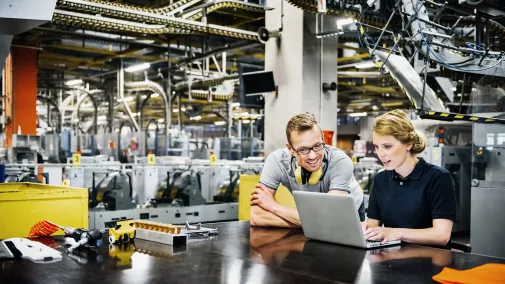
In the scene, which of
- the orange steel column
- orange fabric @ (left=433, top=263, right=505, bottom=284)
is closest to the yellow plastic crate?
orange fabric @ (left=433, top=263, right=505, bottom=284)

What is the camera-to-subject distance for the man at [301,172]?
9.59ft

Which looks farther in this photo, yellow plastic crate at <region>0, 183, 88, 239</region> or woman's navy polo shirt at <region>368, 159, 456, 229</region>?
yellow plastic crate at <region>0, 183, 88, 239</region>

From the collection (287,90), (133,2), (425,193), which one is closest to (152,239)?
(425,193)

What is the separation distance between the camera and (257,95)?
286 inches

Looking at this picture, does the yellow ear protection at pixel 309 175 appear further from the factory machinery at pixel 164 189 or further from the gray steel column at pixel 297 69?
the factory machinery at pixel 164 189

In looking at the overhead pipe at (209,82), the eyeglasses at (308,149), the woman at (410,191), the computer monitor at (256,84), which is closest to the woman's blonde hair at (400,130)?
the woman at (410,191)

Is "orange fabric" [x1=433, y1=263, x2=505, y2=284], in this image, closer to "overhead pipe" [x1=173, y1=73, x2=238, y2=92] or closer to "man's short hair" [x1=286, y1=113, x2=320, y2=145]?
"man's short hair" [x1=286, y1=113, x2=320, y2=145]

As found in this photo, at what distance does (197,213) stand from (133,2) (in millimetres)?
3877

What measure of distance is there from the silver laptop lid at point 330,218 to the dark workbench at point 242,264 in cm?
5

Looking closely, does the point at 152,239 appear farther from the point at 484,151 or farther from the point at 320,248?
the point at 484,151

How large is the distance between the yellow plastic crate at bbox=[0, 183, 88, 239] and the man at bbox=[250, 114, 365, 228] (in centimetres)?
185

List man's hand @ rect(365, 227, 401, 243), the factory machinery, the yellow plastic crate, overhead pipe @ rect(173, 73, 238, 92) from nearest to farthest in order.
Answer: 1. man's hand @ rect(365, 227, 401, 243)
2. the yellow plastic crate
3. the factory machinery
4. overhead pipe @ rect(173, 73, 238, 92)

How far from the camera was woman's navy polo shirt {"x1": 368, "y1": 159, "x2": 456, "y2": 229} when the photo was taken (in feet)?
8.61

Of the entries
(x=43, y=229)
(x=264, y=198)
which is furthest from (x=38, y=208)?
(x=264, y=198)
